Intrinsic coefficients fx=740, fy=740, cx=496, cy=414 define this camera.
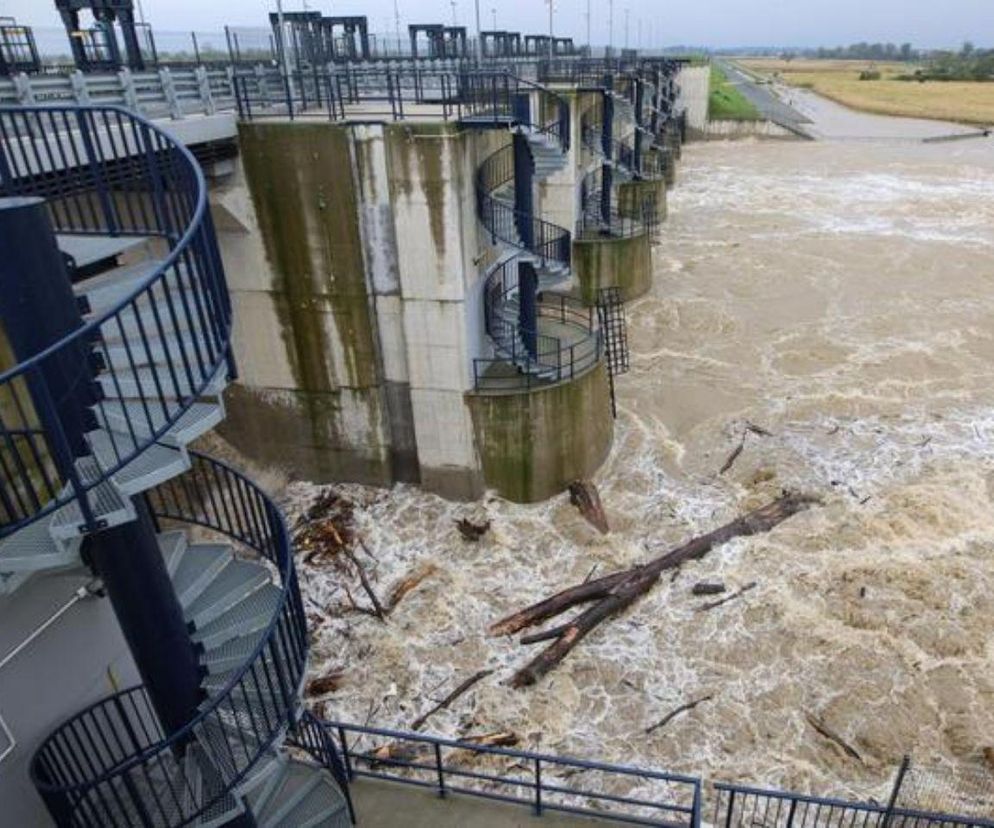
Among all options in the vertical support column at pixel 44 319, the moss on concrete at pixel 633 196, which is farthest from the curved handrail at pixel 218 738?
the moss on concrete at pixel 633 196

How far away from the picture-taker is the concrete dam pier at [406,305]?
13.9 m

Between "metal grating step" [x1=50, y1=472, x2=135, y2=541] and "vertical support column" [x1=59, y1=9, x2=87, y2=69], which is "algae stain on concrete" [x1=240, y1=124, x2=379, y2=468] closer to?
"vertical support column" [x1=59, y1=9, x2=87, y2=69]

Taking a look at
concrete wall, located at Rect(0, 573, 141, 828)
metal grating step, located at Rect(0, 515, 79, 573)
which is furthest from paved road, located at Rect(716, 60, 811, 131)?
metal grating step, located at Rect(0, 515, 79, 573)

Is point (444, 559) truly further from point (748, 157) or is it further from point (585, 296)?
point (748, 157)

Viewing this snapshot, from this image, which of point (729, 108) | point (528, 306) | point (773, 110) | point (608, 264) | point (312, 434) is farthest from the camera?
point (773, 110)

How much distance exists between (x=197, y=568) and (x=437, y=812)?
3.88 metres

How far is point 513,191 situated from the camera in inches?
674

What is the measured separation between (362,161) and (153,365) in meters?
10.2

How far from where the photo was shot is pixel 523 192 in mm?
15914

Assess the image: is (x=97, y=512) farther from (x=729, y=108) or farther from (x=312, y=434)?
(x=729, y=108)

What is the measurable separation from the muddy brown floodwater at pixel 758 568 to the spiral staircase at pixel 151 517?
5.34 meters

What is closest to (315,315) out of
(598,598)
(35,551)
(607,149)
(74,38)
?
(598,598)

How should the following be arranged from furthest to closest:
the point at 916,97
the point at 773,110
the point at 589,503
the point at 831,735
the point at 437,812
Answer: the point at 916,97
the point at 773,110
the point at 589,503
the point at 831,735
the point at 437,812

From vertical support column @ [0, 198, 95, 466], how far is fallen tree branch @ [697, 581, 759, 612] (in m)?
11.5
